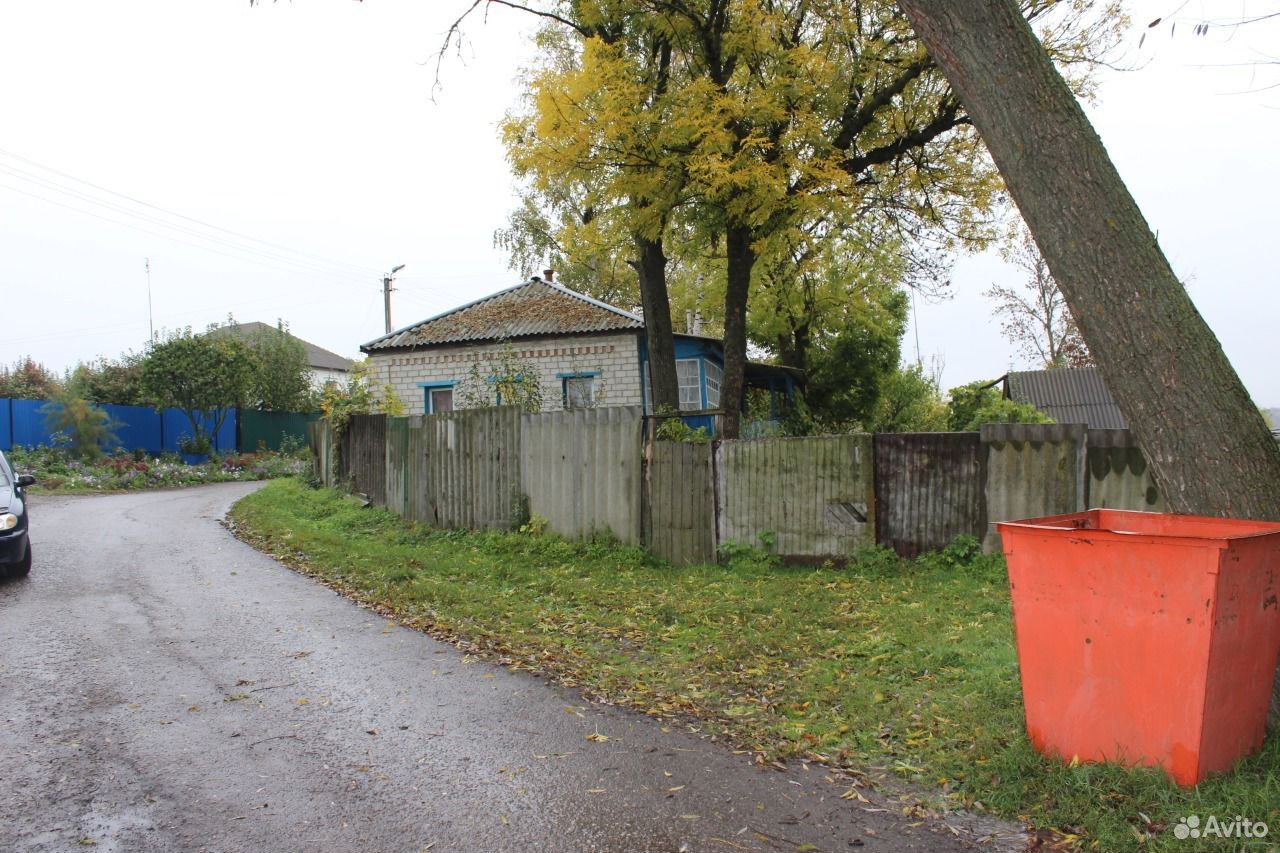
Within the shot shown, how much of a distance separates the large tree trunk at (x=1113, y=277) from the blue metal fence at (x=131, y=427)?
1143 inches

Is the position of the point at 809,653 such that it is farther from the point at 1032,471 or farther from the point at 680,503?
the point at 680,503

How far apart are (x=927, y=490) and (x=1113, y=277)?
17.0 ft

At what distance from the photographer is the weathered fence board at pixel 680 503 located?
9.84 meters

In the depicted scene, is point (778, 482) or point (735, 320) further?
point (735, 320)

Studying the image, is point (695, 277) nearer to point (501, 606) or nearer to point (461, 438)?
point (461, 438)

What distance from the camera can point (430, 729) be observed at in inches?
189

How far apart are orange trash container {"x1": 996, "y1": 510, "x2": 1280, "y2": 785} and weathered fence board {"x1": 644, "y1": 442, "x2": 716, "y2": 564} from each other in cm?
593

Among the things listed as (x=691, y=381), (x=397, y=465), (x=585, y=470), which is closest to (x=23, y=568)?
(x=397, y=465)

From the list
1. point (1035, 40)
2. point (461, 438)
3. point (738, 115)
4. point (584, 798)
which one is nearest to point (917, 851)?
point (584, 798)

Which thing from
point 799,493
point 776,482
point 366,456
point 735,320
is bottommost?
point 799,493

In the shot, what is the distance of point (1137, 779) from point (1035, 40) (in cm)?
351

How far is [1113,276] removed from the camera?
398 centimetres

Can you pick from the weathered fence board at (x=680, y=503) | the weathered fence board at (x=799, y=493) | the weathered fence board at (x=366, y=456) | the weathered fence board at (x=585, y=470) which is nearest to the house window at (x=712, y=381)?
the weathered fence board at (x=366, y=456)

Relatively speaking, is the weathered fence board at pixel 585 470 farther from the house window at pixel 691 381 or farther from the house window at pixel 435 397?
the house window at pixel 691 381
